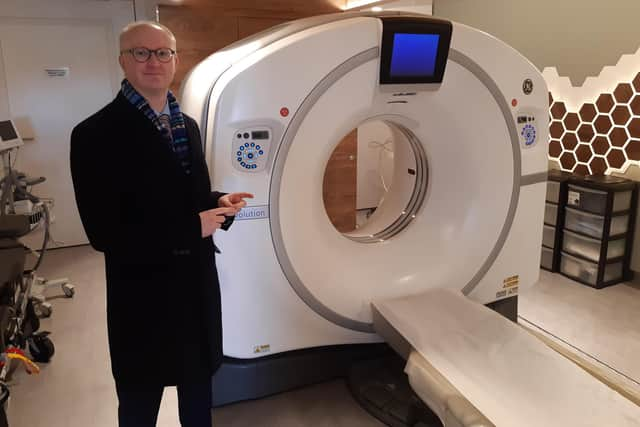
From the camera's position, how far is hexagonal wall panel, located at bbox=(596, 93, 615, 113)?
2.95 meters

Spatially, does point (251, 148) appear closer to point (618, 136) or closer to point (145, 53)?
point (145, 53)

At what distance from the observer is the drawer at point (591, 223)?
2.89 meters

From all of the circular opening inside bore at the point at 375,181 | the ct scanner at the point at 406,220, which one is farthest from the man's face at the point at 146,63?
the circular opening inside bore at the point at 375,181

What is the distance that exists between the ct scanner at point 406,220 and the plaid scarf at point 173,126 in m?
0.16

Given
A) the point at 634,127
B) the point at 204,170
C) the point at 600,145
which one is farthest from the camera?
the point at 600,145

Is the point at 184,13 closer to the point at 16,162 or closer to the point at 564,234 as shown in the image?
the point at 16,162

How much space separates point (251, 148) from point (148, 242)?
0.41 meters

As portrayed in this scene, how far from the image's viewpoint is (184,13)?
268cm

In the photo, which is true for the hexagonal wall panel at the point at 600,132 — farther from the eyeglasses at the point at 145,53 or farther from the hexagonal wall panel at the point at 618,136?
the eyeglasses at the point at 145,53

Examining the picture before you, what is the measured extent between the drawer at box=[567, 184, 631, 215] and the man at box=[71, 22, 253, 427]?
231cm

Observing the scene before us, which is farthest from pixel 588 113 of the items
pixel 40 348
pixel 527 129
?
pixel 40 348

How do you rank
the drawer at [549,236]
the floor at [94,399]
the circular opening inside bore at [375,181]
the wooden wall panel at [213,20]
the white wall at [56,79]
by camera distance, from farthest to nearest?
the white wall at [56,79] → the drawer at [549,236] → the wooden wall panel at [213,20] → the circular opening inside bore at [375,181] → the floor at [94,399]

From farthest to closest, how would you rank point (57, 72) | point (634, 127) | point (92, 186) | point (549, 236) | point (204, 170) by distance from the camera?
point (57, 72) < point (549, 236) < point (634, 127) < point (204, 170) < point (92, 186)

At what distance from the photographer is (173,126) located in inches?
47.0
